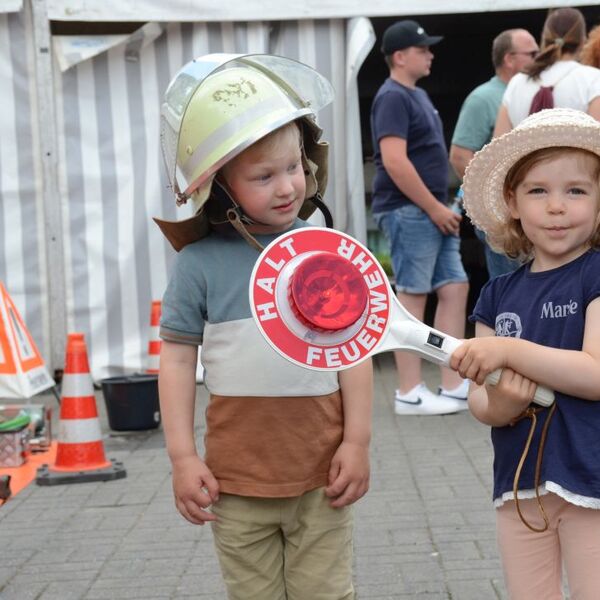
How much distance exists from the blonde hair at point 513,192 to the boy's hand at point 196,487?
0.87 m

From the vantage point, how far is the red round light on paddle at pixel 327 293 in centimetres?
223

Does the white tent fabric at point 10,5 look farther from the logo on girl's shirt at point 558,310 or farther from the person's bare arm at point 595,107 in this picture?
the logo on girl's shirt at point 558,310

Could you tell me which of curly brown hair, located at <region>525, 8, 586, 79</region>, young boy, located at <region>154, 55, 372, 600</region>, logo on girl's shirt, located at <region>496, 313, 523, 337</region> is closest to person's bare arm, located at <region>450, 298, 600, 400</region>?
logo on girl's shirt, located at <region>496, 313, 523, 337</region>

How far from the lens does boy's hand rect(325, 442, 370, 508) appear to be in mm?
2764

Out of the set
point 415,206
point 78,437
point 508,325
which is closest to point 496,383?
point 508,325

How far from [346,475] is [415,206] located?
4200 mm

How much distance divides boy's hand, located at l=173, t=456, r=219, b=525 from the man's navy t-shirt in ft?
13.9

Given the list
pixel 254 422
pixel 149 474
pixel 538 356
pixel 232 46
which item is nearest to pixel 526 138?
pixel 538 356

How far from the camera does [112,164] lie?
28.1ft

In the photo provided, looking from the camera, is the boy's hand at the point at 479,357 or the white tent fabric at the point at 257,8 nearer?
the boy's hand at the point at 479,357

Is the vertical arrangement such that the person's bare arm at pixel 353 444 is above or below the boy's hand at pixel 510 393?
below

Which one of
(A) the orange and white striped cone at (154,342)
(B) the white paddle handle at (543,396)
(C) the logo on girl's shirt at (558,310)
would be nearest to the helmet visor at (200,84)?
(C) the logo on girl's shirt at (558,310)

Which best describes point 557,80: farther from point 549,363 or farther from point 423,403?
point 549,363

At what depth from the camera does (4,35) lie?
8312 millimetres
